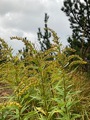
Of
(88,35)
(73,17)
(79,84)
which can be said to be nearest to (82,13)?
(73,17)

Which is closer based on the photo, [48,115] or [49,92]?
[48,115]

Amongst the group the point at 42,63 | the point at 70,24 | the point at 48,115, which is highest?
the point at 70,24

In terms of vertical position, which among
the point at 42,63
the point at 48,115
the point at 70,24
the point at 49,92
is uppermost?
the point at 70,24

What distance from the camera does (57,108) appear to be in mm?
4324

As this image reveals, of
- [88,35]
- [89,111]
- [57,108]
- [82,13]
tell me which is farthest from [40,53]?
[82,13]

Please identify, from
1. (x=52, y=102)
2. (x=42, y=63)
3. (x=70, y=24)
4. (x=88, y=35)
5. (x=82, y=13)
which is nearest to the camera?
(x=42, y=63)

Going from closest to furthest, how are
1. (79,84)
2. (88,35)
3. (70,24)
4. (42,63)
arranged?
(42,63) → (79,84) → (88,35) → (70,24)

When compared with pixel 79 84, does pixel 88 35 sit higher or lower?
higher

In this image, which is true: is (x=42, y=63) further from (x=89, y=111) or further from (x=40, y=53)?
(x=89, y=111)

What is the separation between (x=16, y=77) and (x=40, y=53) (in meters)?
0.45

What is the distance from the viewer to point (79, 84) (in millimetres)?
5965

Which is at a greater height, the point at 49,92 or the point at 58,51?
the point at 58,51

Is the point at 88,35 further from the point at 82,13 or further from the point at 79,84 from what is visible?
the point at 79,84

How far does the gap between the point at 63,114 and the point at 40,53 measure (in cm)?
82
